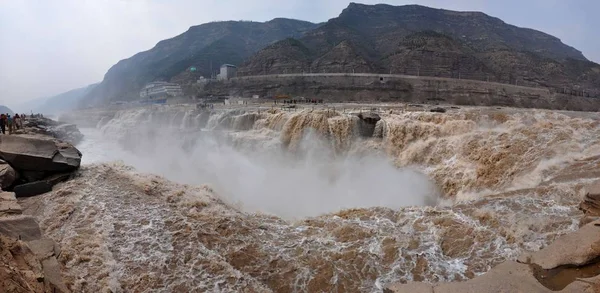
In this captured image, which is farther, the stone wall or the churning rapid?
the stone wall

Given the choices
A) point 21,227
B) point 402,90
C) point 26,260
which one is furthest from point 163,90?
point 26,260

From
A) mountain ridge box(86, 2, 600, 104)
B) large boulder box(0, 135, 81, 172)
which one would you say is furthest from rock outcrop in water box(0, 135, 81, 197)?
mountain ridge box(86, 2, 600, 104)

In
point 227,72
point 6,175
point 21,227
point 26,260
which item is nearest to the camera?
point 26,260

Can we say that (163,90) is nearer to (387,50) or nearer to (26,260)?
(387,50)

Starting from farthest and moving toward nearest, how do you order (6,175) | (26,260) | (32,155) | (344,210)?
(32,155), (6,175), (344,210), (26,260)

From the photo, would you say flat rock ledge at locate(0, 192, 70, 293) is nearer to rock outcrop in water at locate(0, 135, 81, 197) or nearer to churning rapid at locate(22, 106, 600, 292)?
churning rapid at locate(22, 106, 600, 292)

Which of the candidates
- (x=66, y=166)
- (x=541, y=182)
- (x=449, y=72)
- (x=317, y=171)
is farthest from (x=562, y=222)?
(x=449, y=72)

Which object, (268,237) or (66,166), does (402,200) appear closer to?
(268,237)
